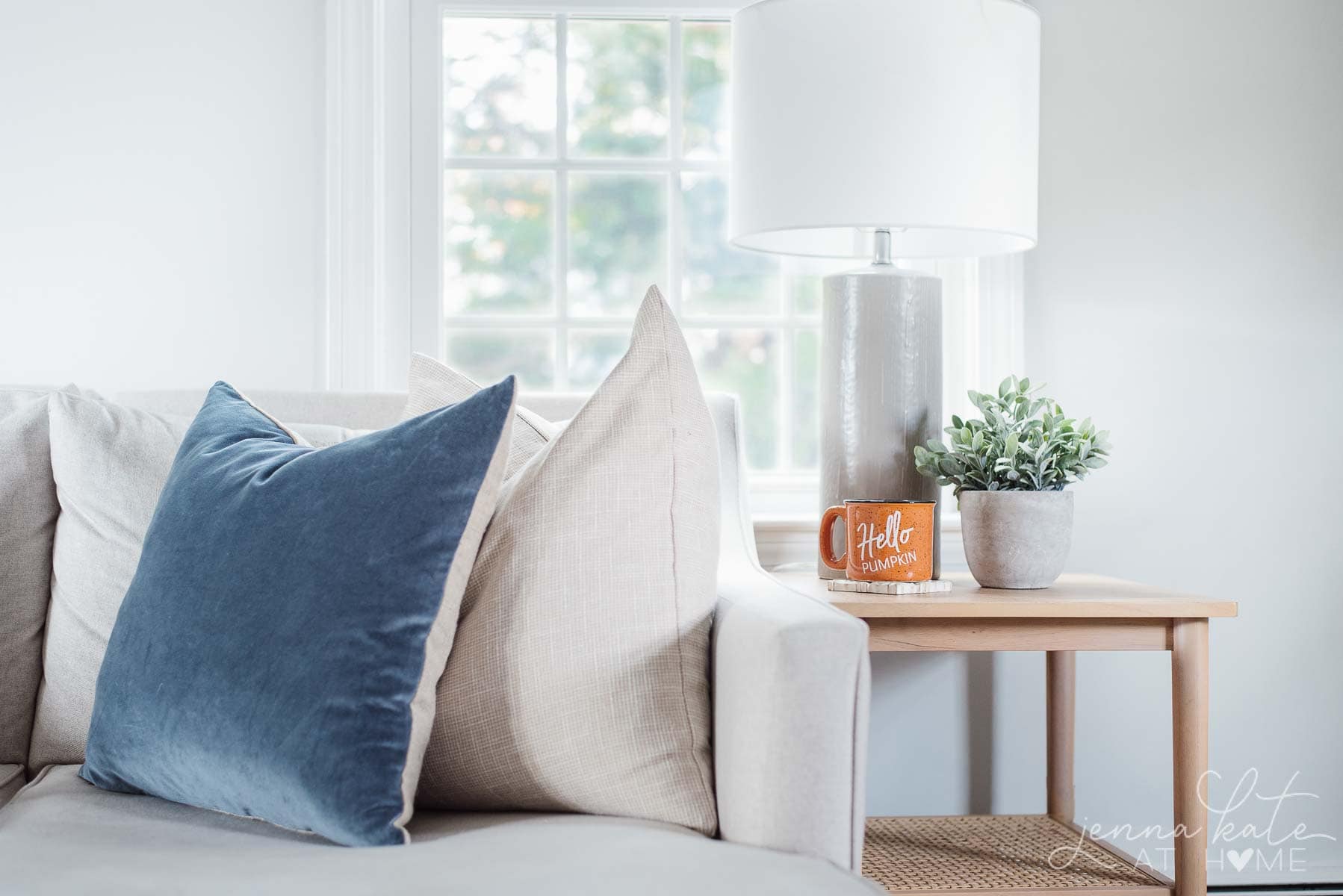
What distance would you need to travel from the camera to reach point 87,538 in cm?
115

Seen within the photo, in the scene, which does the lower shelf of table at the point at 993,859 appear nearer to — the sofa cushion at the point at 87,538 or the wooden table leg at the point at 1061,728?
the wooden table leg at the point at 1061,728

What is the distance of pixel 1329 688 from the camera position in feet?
6.00

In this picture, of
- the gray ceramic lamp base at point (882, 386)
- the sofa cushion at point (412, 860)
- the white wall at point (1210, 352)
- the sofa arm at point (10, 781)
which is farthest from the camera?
the white wall at point (1210, 352)

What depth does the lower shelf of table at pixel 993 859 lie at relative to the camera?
4.50ft

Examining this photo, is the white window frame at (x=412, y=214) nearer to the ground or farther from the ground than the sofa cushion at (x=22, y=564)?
farther from the ground

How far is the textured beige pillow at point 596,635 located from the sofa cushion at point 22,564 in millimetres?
533

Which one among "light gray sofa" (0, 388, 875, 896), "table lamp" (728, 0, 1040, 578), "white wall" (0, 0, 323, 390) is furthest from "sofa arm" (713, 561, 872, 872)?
"white wall" (0, 0, 323, 390)

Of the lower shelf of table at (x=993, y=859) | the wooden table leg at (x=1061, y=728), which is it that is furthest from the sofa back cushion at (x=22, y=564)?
the wooden table leg at (x=1061, y=728)

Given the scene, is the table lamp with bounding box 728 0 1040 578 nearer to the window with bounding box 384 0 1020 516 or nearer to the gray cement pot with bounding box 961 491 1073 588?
the gray cement pot with bounding box 961 491 1073 588

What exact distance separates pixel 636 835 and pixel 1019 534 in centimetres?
74

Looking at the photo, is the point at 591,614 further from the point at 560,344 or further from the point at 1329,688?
the point at 1329,688

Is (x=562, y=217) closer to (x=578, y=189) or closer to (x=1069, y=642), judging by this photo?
(x=578, y=189)

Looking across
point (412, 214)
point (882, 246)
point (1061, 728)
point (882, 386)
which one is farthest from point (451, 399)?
point (1061, 728)

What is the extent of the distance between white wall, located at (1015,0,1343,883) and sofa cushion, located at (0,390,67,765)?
4.72ft
